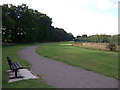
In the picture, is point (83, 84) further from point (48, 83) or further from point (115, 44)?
point (115, 44)

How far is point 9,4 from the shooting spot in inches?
2052

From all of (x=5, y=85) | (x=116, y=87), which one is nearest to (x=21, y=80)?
(x=5, y=85)

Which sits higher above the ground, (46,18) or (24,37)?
(46,18)

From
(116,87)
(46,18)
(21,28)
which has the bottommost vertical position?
(116,87)

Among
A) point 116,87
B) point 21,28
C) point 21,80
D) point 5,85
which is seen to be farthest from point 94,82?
point 21,28

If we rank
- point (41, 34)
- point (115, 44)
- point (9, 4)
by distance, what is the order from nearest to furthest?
1. point (115, 44)
2. point (9, 4)
3. point (41, 34)

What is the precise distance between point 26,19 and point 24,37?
6.12 metres

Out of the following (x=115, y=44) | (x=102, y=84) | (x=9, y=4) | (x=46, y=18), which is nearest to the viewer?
(x=102, y=84)

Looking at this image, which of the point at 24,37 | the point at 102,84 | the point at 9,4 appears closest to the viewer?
the point at 102,84

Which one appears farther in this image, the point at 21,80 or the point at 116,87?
the point at 21,80

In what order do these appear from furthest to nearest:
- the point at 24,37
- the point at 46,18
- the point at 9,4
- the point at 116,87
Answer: the point at 46,18, the point at 24,37, the point at 9,4, the point at 116,87

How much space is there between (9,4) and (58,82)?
48.1m

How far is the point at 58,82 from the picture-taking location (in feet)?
25.6

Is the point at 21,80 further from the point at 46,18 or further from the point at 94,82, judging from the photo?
the point at 46,18
